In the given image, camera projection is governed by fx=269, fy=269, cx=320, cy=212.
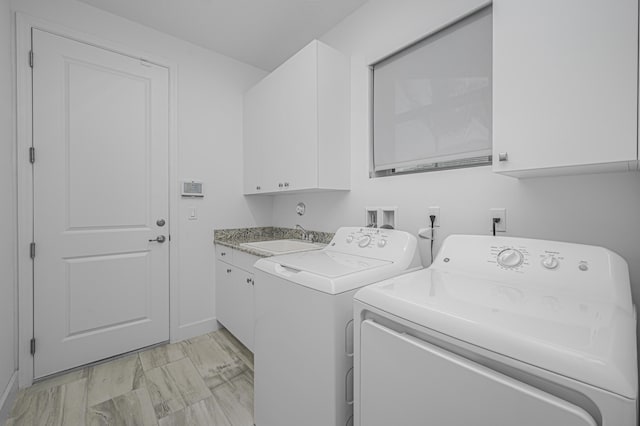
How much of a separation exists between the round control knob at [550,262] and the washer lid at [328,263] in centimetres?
60

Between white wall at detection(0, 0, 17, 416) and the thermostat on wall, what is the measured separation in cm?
101

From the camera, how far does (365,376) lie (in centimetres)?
91

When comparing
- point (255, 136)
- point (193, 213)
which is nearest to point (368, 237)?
point (255, 136)

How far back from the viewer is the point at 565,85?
893mm

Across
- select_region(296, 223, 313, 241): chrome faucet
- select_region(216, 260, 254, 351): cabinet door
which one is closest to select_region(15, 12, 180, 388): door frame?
select_region(216, 260, 254, 351): cabinet door

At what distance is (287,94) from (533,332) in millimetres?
2072

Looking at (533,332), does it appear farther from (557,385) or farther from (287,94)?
(287,94)

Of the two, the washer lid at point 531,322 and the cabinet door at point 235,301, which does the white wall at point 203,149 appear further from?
the washer lid at point 531,322

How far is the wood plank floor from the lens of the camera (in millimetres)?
1488

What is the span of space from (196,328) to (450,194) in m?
2.38

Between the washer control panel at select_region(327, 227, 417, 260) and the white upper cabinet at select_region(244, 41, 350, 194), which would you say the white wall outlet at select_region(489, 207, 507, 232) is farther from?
the white upper cabinet at select_region(244, 41, 350, 194)

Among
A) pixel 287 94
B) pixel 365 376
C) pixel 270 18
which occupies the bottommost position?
pixel 365 376

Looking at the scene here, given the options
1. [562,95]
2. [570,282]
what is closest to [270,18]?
[562,95]

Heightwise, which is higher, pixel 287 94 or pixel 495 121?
pixel 287 94
